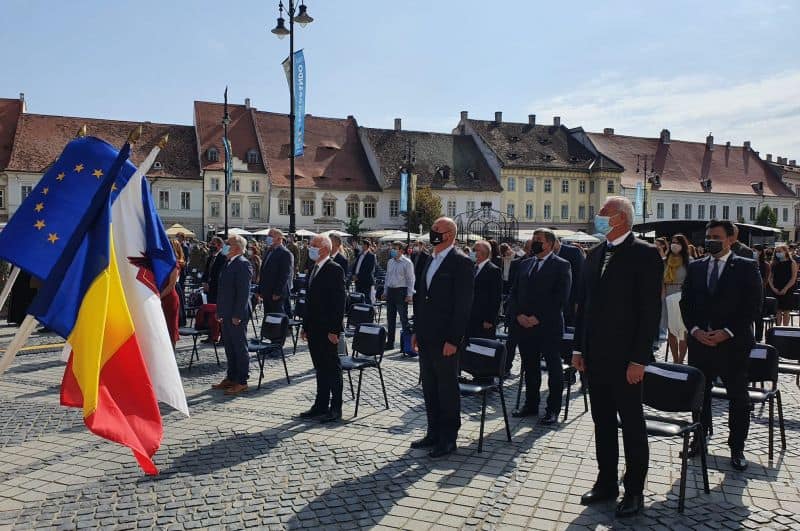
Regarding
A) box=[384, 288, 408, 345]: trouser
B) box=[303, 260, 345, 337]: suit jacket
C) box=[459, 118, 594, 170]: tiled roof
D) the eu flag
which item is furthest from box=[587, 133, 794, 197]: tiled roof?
the eu flag

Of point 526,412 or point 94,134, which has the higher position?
point 94,134

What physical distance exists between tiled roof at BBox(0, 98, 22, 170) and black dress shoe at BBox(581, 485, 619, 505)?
5276 cm

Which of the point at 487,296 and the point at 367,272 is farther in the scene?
the point at 367,272

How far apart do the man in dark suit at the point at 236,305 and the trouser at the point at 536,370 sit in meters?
3.57

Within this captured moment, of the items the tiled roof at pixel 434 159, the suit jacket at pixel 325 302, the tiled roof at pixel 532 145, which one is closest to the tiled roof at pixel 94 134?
the tiled roof at pixel 434 159

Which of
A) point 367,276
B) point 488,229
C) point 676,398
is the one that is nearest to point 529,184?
point 488,229

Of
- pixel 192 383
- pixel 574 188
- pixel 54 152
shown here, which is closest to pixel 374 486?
pixel 192 383

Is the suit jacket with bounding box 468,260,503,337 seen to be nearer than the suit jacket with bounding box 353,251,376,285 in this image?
Yes

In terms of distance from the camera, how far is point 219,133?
54.8 m

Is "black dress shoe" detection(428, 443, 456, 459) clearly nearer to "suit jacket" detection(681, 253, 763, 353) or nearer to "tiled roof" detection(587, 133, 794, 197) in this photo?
"suit jacket" detection(681, 253, 763, 353)

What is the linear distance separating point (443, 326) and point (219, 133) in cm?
5153

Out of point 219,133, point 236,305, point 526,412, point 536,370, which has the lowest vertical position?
point 526,412

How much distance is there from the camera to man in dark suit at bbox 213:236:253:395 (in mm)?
9070

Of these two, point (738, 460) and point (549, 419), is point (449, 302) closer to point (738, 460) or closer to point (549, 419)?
point (549, 419)
